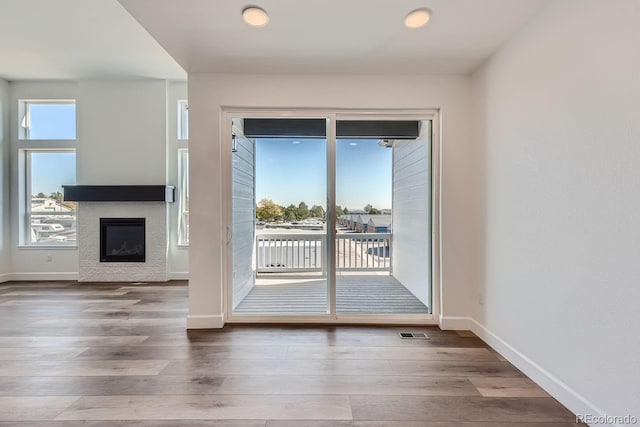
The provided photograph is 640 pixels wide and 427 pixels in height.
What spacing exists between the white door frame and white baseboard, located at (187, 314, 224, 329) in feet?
0.35

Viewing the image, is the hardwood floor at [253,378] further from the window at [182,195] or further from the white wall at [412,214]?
the window at [182,195]

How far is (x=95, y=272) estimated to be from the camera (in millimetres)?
4805

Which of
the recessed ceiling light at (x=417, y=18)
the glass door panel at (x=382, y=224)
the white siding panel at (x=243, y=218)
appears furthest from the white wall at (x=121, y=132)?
the recessed ceiling light at (x=417, y=18)

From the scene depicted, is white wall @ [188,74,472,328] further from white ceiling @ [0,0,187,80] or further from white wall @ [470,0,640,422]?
white ceiling @ [0,0,187,80]

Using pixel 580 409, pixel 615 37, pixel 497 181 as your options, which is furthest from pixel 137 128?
pixel 580 409

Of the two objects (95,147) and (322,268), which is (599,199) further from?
(95,147)

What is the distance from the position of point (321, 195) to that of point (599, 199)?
234 cm

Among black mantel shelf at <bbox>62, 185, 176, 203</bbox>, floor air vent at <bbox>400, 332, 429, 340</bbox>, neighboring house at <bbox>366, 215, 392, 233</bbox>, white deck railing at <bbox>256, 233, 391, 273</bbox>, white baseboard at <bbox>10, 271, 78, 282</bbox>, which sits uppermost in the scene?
black mantel shelf at <bbox>62, 185, 176, 203</bbox>

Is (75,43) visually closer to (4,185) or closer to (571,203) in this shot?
(4,185)

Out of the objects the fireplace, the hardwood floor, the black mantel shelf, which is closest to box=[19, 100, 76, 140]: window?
the black mantel shelf

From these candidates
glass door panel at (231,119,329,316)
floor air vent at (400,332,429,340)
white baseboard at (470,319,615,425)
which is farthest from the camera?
glass door panel at (231,119,329,316)

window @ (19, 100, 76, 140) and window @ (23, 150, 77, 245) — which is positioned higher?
window @ (19, 100, 76, 140)

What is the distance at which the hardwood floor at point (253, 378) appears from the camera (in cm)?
165

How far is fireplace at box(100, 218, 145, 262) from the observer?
4822mm
